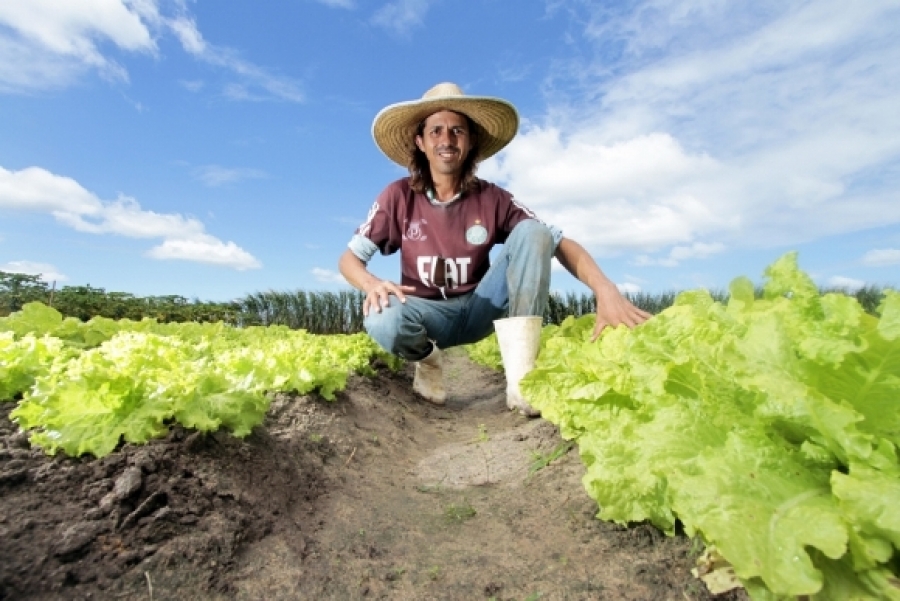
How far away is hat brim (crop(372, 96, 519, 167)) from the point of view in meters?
4.89

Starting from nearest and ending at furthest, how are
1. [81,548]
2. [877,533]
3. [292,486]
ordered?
[877,533] → [81,548] → [292,486]

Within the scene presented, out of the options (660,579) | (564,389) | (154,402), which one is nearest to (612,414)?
(564,389)

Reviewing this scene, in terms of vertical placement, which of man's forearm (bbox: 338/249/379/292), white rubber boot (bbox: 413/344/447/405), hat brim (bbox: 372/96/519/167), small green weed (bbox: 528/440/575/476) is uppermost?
hat brim (bbox: 372/96/519/167)

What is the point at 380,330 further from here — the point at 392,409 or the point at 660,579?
the point at 660,579

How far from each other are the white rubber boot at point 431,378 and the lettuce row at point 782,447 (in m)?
3.87

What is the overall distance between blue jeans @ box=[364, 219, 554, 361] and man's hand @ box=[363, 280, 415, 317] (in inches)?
7.2

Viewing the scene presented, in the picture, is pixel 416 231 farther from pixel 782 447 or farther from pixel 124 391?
pixel 782 447

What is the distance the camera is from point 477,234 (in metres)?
5.04

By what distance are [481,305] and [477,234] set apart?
0.59 metres

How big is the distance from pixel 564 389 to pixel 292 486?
1405mm

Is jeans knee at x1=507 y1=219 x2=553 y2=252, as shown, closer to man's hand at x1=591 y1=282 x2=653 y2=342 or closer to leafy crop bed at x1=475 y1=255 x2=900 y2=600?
man's hand at x1=591 y1=282 x2=653 y2=342

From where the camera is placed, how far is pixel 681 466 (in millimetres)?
1688

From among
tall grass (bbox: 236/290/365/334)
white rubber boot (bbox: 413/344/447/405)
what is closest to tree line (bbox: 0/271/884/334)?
tall grass (bbox: 236/290/365/334)

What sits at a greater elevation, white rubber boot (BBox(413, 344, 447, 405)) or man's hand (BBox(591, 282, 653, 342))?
man's hand (BBox(591, 282, 653, 342))
